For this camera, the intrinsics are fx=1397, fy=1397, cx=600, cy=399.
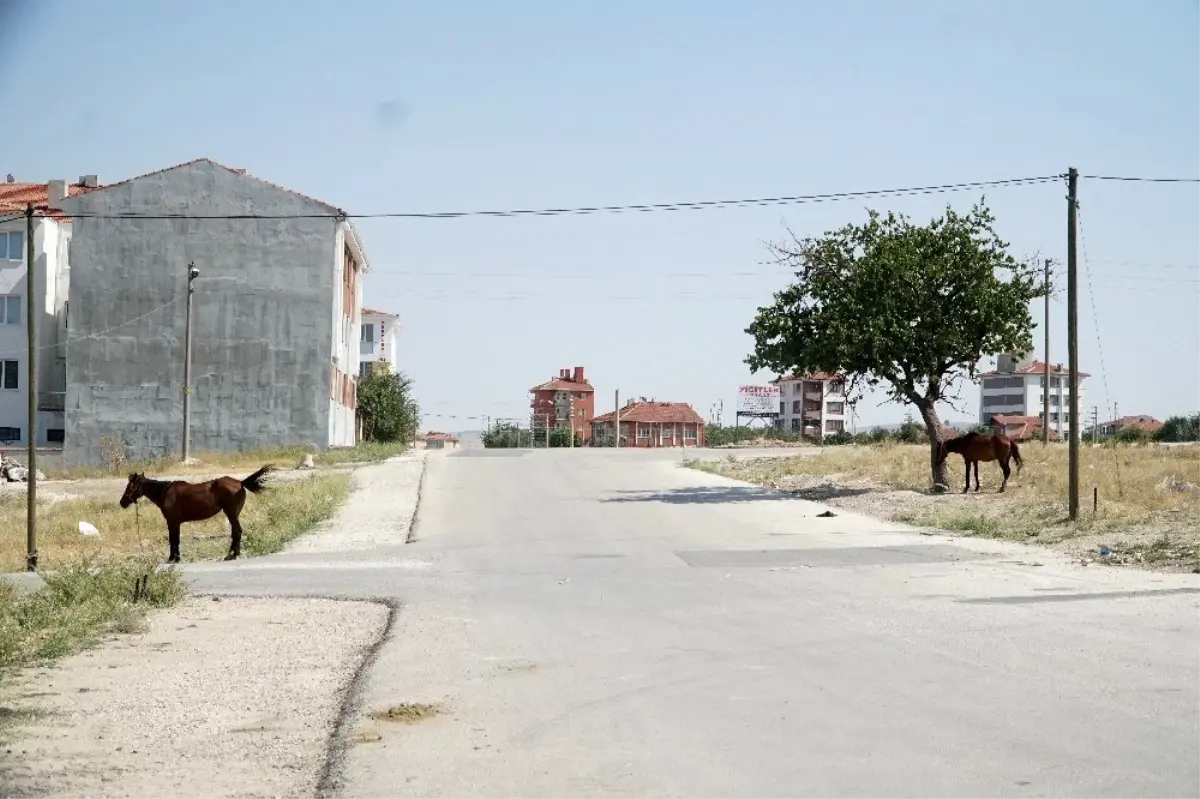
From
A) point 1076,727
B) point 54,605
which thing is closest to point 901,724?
point 1076,727

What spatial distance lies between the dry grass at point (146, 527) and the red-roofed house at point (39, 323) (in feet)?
82.8

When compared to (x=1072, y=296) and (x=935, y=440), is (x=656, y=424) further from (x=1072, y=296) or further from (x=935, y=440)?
(x=1072, y=296)

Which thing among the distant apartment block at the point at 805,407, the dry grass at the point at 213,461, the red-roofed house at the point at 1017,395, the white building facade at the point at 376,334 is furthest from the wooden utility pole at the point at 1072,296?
the red-roofed house at the point at 1017,395

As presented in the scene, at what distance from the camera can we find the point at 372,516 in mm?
32875

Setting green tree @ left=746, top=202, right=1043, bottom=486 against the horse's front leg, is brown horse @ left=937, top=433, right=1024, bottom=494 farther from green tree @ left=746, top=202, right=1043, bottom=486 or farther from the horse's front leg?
the horse's front leg

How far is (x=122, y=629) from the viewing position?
14.2 metres

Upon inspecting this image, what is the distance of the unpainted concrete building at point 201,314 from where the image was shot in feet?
191

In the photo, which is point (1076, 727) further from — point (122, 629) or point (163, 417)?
point (163, 417)

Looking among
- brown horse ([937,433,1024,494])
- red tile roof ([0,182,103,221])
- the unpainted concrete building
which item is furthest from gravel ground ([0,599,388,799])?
red tile roof ([0,182,103,221])

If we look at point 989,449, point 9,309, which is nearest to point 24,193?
point 9,309

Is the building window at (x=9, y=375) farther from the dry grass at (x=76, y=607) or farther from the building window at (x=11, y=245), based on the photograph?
the dry grass at (x=76, y=607)

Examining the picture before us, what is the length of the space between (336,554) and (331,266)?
3580 centimetres

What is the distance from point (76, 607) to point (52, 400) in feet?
168

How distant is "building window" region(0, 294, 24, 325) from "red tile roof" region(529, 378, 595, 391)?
86297 millimetres
